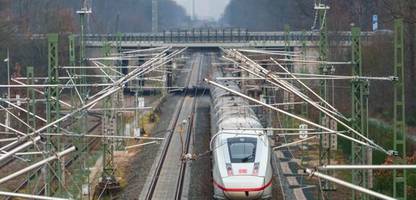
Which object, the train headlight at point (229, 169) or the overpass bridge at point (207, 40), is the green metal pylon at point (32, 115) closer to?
the train headlight at point (229, 169)

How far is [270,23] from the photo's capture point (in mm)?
129500

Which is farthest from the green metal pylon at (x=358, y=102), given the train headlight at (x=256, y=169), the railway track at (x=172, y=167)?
the railway track at (x=172, y=167)

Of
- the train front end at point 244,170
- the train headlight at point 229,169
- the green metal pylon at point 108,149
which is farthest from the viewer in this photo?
the green metal pylon at point 108,149

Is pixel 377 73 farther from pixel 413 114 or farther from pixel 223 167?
pixel 223 167

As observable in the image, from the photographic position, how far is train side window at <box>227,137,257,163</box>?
21.3 meters

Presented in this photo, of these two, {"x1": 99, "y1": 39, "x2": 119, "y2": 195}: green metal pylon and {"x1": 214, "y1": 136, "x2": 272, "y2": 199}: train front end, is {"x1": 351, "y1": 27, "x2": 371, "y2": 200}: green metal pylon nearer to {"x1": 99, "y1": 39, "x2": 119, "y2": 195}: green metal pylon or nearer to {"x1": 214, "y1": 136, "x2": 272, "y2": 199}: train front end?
{"x1": 214, "y1": 136, "x2": 272, "y2": 199}: train front end

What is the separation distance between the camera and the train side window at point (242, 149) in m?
21.3

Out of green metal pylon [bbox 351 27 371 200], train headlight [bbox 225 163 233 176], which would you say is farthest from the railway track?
green metal pylon [bbox 351 27 371 200]

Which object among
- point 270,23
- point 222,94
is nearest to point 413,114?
point 222,94

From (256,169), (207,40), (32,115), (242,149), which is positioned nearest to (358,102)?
(256,169)

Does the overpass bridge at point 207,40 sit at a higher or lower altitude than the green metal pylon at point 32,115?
higher

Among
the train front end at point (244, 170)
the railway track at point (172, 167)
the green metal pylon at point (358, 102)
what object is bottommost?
the railway track at point (172, 167)

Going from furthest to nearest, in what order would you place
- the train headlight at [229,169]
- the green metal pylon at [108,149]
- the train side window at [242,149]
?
the green metal pylon at [108,149] < the train side window at [242,149] < the train headlight at [229,169]

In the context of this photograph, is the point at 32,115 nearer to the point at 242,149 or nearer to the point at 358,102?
the point at 242,149
